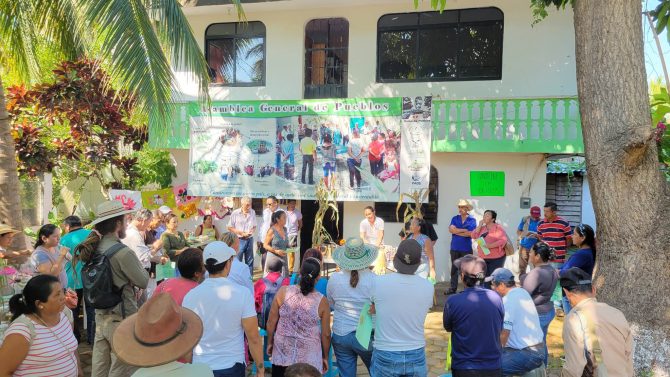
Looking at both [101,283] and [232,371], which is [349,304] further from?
[101,283]

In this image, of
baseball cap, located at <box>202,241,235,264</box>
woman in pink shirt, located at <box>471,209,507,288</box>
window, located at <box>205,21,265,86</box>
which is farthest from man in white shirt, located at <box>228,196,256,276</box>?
baseball cap, located at <box>202,241,235,264</box>

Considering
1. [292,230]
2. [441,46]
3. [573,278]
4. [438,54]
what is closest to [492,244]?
[292,230]

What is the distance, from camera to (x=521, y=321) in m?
3.94

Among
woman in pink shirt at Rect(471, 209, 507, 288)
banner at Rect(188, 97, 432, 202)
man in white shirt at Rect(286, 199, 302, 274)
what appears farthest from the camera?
banner at Rect(188, 97, 432, 202)

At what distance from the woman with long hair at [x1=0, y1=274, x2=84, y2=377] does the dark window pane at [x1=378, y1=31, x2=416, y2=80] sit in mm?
8820

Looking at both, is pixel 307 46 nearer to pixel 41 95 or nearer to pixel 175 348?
pixel 41 95

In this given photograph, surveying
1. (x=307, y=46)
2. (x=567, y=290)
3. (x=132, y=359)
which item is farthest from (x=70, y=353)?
(x=307, y=46)

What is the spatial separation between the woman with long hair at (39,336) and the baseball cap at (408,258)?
219 centimetres

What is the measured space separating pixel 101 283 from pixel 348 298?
1844mm

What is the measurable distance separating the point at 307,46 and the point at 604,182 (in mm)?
8240

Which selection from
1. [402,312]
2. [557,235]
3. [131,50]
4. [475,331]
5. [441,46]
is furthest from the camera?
[441,46]

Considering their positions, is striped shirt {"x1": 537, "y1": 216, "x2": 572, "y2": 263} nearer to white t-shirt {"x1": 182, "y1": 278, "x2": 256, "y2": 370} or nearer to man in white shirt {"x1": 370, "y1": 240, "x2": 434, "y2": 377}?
man in white shirt {"x1": 370, "y1": 240, "x2": 434, "y2": 377}

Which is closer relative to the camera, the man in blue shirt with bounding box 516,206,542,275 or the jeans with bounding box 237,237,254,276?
the man in blue shirt with bounding box 516,206,542,275

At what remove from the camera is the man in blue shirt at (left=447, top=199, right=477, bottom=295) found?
8.62 metres
